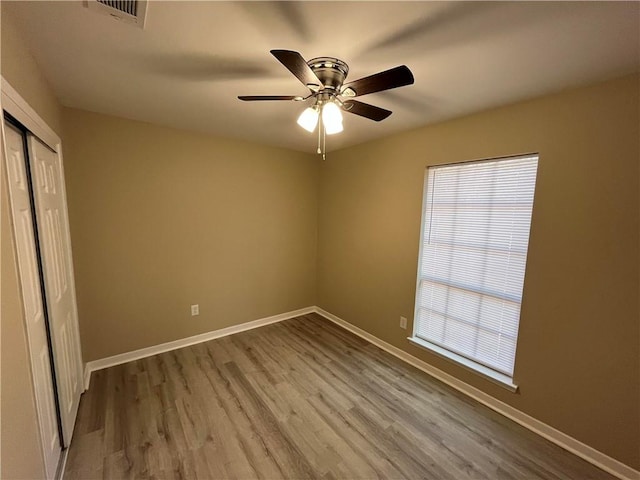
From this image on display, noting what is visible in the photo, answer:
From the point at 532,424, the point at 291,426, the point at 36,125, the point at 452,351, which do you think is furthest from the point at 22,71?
the point at 532,424

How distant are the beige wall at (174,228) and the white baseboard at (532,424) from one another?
1.88 m

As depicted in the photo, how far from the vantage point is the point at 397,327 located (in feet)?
9.59

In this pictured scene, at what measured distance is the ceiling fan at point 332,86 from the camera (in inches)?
47.3

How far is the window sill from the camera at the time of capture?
6.96 feet

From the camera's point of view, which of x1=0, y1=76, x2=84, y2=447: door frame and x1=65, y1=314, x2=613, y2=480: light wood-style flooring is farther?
x1=65, y1=314, x2=613, y2=480: light wood-style flooring

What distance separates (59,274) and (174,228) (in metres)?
1.07

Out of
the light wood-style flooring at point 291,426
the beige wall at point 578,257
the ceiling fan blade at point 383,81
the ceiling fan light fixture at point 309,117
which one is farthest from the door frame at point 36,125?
the beige wall at point 578,257

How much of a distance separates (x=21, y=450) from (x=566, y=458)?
294cm

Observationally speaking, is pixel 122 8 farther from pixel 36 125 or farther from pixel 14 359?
pixel 14 359

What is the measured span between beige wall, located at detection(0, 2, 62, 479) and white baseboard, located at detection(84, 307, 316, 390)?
54.9 inches

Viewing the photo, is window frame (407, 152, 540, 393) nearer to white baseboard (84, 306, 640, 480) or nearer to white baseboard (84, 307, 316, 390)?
white baseboard (84, 306, 640, 480)

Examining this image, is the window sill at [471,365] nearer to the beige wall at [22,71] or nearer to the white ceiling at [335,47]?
the white ceiling at [335,47]

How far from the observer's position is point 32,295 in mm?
1346

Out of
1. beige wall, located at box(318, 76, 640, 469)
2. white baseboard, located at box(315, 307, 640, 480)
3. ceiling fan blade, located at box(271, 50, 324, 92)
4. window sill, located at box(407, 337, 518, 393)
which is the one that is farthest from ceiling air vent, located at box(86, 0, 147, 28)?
white baseboard, located at box(315, 307, 640, 480)
